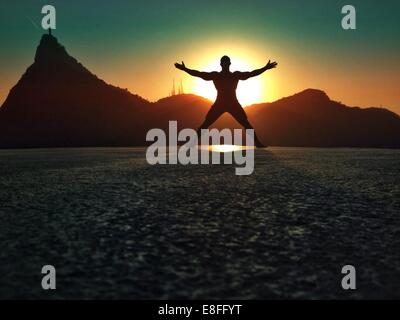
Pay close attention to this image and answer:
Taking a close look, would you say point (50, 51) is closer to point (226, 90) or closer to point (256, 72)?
point (226, 90)

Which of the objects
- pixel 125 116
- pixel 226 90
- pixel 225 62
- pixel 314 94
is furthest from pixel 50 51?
pixel 226 90

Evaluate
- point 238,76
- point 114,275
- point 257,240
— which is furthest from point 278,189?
point 238,76

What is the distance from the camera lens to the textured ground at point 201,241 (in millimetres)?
3031

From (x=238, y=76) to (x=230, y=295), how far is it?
20.3 metres

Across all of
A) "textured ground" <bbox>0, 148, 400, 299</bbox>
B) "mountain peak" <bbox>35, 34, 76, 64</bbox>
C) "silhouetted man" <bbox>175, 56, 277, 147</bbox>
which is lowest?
"textured ground" <bbox>0, 148, 400, 299</bbox>

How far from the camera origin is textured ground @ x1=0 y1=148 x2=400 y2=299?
Answer: 303cm

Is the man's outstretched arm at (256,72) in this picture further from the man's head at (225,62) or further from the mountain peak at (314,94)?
the mountain peak at (314,94)

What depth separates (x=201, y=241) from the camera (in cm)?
422

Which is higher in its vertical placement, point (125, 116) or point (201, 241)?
point (125, 116)

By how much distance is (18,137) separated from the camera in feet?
283

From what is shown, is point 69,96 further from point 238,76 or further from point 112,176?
point 112,176
